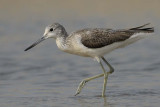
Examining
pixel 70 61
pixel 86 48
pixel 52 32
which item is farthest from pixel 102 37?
pixel 70 61

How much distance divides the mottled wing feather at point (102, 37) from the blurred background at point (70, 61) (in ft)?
3.68

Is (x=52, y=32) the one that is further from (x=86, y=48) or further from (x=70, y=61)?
(x=70, y=61)

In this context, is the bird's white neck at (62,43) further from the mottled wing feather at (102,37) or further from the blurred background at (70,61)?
the blurred background at (70,61)

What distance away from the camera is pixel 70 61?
49.7 feet

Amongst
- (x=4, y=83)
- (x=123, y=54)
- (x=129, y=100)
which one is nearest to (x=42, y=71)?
(x=4, y=83)

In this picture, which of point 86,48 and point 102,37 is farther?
point 102,37

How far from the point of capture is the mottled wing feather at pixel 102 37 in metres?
11.0

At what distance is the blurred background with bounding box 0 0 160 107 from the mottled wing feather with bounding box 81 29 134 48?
3.68 ft

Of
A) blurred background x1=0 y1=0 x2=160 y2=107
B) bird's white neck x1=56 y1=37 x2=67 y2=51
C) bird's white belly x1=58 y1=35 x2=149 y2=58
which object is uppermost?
bird's white neck x1=56 y1=37 x2=67 y2=51

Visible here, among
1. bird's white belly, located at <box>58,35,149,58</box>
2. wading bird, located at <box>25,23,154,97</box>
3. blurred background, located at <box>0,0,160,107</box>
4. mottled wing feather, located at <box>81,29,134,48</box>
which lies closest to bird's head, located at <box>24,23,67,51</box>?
wading bird, located at <box>25,23,154,97</box>

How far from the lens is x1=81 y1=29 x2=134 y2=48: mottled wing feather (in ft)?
36.2

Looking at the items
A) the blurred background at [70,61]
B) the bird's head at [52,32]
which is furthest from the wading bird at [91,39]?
the blurred background at [70,61]

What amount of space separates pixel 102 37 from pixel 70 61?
409 cm

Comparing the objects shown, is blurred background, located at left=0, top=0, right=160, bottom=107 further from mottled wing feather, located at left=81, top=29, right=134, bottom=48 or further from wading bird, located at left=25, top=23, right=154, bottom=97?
mottled wing feather, located at left=81, top=29, right=134, bottom=48
